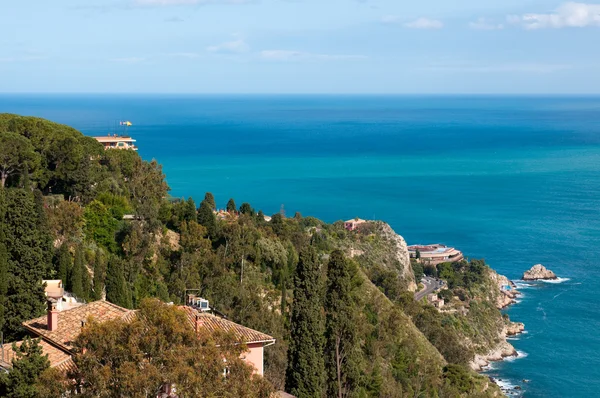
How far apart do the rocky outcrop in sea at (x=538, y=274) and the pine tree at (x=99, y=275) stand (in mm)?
45155

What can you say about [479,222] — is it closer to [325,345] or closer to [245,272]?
[245,272]

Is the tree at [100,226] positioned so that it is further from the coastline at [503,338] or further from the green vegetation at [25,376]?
the coastline at [503,338]

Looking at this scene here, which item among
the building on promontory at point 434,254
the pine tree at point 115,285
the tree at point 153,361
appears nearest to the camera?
the tree at point 153,361

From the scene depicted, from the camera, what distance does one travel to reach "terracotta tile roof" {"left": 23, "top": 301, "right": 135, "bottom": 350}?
17.8 m

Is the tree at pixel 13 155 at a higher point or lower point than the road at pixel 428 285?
higher

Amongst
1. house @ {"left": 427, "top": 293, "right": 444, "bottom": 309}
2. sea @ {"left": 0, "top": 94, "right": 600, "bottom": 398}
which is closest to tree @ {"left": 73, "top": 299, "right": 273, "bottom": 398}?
sea @ {"left": 0, "top": 94, "right": 600, "bottom": 398}

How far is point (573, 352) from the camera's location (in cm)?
5016

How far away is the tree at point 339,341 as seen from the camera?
2531 cm

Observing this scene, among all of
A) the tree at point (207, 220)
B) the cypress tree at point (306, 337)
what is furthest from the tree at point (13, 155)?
the cypress tree at point (306, 337)

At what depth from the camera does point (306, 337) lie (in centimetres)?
2377

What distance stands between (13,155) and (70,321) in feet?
58.2

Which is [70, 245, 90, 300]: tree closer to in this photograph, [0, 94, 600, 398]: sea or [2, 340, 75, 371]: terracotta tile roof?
[2, 340, 75, 371]: terracotta tile roof

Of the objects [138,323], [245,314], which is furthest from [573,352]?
[138,323]

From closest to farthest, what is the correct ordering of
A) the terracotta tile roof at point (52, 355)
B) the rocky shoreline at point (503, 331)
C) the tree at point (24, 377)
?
1. the tree at point (24, 377)
2. the terracotta tile roof at point (52, 355)
3. the rocky shoreline at point (503, 331)
